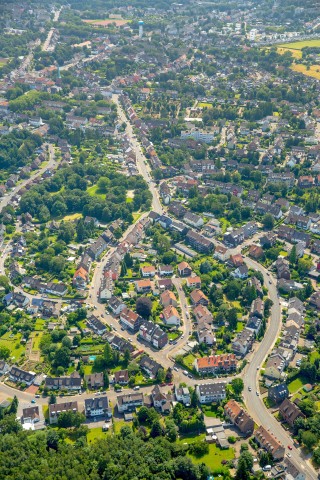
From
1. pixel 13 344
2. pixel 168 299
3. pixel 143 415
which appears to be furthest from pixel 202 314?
pixel 13 344

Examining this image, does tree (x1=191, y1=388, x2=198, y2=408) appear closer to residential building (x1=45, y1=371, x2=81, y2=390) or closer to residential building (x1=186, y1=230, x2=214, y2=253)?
residential building (x1=45, y1=371, x2=81, y2=390)

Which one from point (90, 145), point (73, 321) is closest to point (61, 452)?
point (73, 321)

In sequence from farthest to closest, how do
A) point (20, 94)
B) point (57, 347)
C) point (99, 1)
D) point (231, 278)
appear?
point (99, 1) < point (20, 94) < point (231, 278) < point (57, 347)

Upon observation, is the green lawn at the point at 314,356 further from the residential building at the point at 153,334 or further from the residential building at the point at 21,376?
the residential building at the point at 21,376

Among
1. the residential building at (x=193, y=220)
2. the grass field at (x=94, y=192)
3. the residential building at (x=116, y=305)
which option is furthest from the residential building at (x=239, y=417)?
the grass field at (x=94, y=192)

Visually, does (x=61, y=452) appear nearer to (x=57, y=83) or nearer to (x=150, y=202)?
(x=150, y=202)

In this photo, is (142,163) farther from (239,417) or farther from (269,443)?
(269,443)
